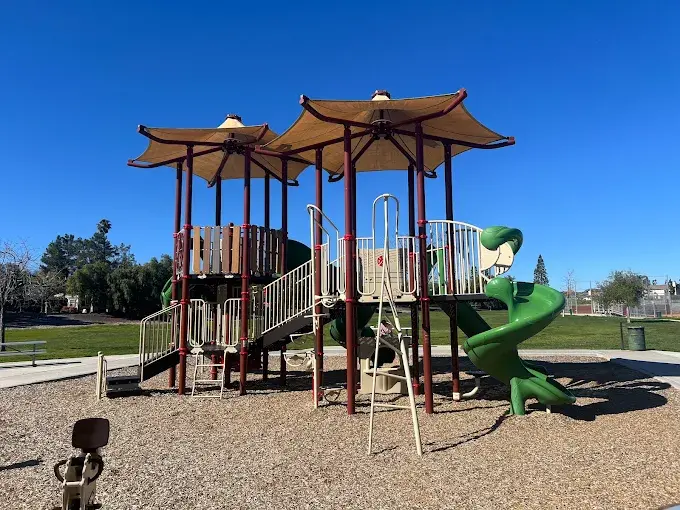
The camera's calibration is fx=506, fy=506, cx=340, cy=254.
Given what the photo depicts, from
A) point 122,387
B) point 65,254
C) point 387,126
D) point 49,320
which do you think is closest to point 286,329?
point 122,387

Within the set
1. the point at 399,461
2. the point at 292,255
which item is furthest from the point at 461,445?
the point at 292,255

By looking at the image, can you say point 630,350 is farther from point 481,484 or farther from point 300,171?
point 481,484

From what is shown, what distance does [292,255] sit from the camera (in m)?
14.8

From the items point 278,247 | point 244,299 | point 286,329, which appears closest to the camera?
point 286,329

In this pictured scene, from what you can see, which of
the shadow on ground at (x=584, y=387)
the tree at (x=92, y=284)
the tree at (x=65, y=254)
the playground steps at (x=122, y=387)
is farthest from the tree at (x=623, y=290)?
the tree at (x=65, y=254)

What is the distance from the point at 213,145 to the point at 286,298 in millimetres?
4519

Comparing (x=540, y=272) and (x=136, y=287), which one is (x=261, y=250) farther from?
(x=540, y=272)

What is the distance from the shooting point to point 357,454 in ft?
22.6

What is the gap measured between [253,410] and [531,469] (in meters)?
5.73

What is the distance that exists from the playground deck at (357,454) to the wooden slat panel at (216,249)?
3.15m

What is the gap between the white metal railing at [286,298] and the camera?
1158 centimetres

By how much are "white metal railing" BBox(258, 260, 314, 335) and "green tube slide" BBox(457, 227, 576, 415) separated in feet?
13.0

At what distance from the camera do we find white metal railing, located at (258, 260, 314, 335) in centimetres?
1158

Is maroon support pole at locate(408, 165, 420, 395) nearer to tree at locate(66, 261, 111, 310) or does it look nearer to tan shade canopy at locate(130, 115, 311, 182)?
tan shade canopy at locate(130, 115, 311, 182)
